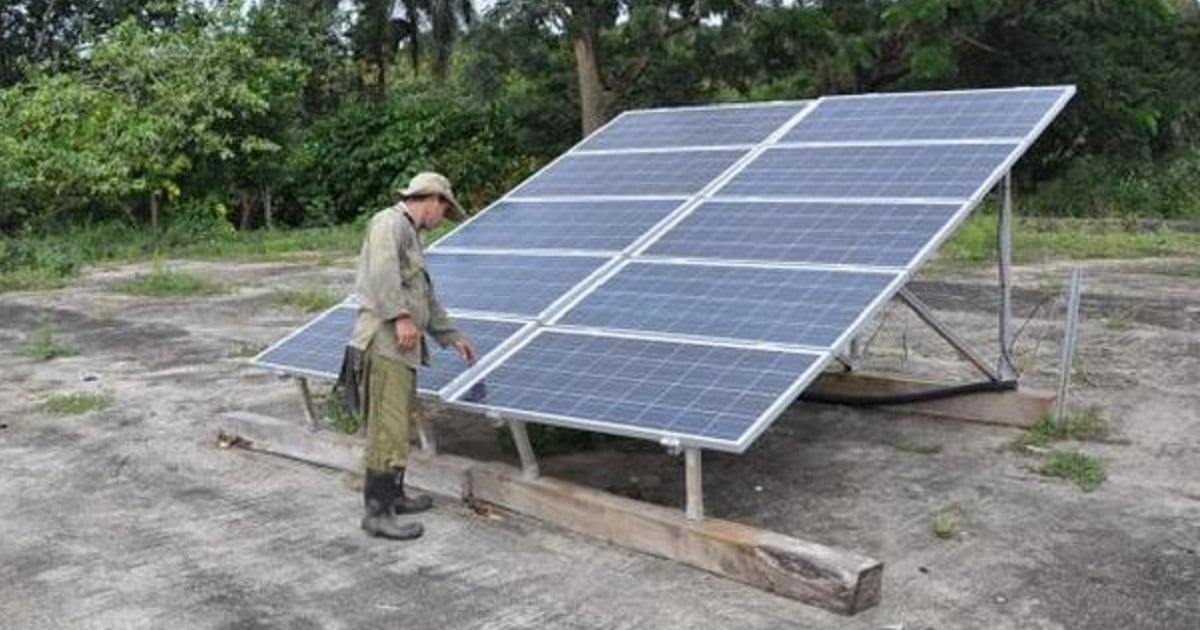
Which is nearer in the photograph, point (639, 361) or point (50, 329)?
point (639, 361)

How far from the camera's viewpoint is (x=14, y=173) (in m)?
16.8

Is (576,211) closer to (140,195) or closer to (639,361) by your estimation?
(639,361)

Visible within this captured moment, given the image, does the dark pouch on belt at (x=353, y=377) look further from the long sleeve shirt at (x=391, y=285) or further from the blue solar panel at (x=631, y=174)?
the blue solar panel at (x=631, y=174)

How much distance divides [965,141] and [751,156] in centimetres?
126

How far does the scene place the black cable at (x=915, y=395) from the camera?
710cm

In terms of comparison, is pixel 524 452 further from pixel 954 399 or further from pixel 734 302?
pixel 954 399

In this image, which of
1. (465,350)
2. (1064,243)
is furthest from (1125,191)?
(465,350)

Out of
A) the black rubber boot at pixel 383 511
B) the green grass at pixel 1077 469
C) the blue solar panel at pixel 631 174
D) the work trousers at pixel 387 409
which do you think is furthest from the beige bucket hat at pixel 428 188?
the green grass at pixel 1077 469

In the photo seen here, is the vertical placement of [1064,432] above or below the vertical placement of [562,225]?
below

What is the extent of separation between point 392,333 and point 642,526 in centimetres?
133

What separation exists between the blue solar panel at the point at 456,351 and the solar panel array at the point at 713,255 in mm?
16

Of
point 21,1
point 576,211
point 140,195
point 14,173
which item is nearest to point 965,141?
point 576,211

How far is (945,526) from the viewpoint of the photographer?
18.0 ft

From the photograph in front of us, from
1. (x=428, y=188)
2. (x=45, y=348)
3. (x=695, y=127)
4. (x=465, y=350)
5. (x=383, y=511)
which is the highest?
(x=695, y=127)
